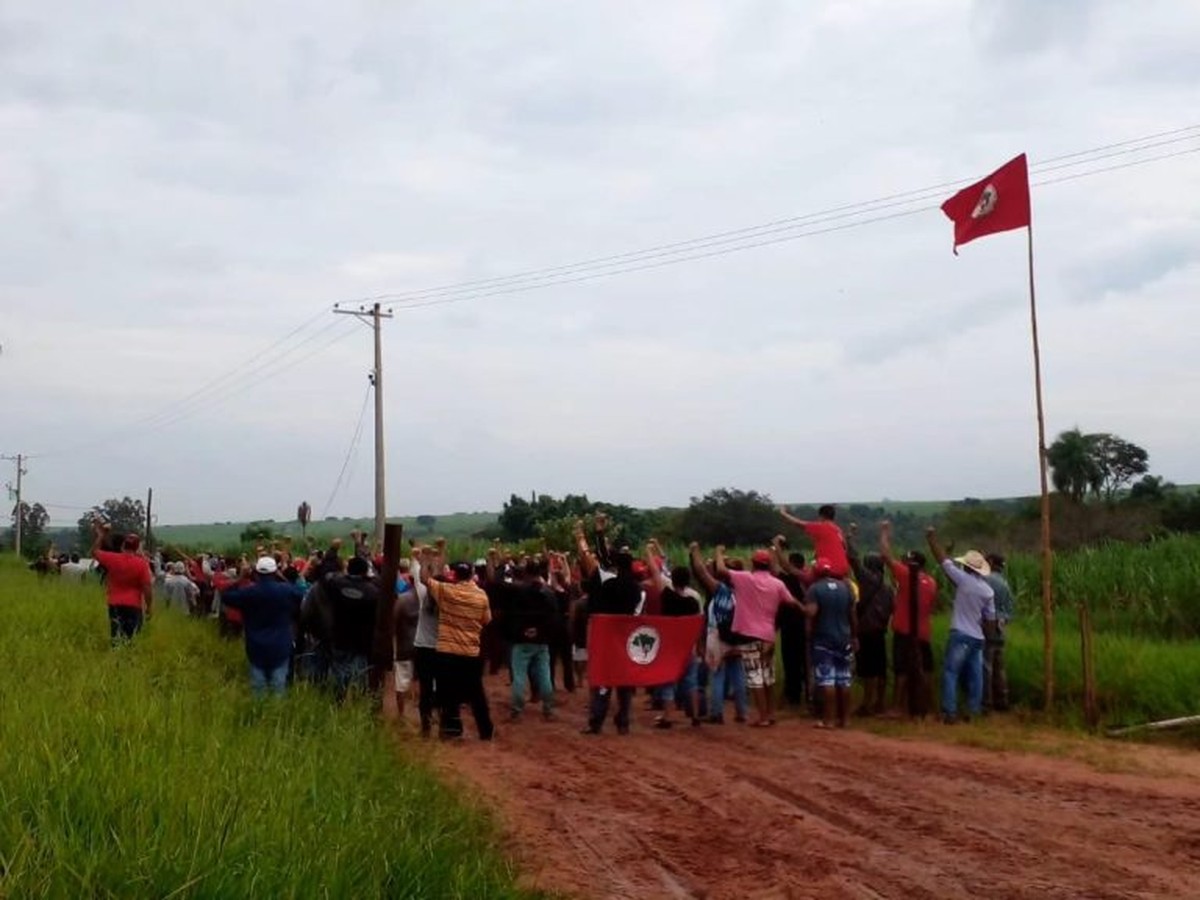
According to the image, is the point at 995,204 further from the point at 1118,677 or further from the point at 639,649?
the point at 639,649

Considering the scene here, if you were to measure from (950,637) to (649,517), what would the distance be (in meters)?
39.3

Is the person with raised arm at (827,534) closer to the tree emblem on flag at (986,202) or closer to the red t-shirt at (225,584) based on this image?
the tree emblem on flag at (986,202)

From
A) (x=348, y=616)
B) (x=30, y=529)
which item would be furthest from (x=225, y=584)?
(x=30, y=529)

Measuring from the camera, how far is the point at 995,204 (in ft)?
45.4

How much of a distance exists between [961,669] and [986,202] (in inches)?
204

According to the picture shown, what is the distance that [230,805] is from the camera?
5508 millimetres

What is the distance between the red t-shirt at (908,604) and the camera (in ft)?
45.6

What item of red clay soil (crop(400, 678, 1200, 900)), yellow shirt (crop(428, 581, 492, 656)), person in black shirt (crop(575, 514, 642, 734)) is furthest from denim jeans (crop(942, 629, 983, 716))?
yellow shirt (crop(428, 581, 492, 656))

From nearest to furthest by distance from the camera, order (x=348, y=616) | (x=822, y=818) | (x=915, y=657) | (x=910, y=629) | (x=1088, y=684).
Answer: (x=822, y=818), (x=348, y=616), (x=1088, y=684), (x=915, y=657), (x=910, y=629)

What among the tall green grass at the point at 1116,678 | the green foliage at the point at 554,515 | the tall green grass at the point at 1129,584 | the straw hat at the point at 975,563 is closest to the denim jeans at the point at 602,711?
the straw hat at the point at 975,563

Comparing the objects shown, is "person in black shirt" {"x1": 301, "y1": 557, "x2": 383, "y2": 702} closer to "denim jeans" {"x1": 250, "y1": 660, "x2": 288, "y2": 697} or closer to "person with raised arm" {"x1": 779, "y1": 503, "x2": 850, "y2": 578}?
"denim jeans" {"x1": 250, "y1": 660, "x2": 288, "y2": 697}

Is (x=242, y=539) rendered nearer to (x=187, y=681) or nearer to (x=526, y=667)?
(x=526, y=667)

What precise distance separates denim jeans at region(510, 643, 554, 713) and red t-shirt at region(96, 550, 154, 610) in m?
4.26

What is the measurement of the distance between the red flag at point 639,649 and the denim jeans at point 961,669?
2718 millimetres
